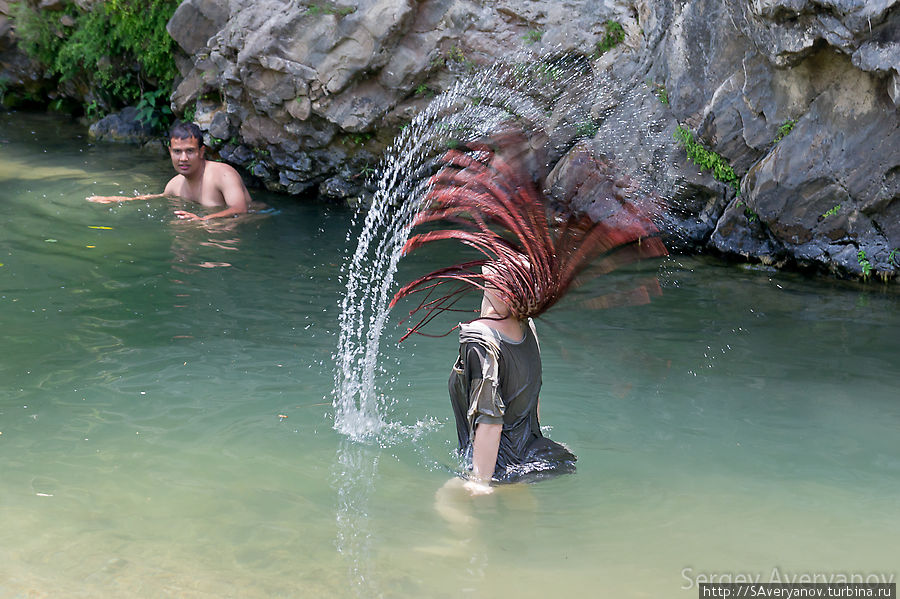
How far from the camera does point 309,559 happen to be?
150 inches

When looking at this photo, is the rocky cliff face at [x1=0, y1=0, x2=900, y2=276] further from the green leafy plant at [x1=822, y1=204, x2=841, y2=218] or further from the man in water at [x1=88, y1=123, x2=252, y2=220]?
the man in water at [x1=88, y1=123, x2=252, y2=220]

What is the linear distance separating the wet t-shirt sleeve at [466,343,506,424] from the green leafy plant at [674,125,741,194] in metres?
5.89

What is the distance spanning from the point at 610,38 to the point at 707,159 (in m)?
1.93

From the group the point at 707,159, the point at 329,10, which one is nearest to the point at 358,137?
the point at 329,10

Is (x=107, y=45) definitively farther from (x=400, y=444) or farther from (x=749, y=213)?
(x=400, y=444)

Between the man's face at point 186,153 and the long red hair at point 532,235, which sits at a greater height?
the man's face at point 186,153

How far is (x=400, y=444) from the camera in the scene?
4930 mm

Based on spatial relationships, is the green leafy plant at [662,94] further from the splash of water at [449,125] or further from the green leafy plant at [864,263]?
the green leafy plant at [864,263]

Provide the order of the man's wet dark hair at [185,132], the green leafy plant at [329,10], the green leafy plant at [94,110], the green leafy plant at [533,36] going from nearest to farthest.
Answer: the man's wet dark hair at [185,132], the green leafy plant at [533,36], the green leafy plant at [329,10], the green leafy plant at [94,110]

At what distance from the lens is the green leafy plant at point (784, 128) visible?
8328mm

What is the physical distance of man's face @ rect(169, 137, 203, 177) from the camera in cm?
927

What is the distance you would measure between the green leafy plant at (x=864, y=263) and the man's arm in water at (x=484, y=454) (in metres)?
5.46

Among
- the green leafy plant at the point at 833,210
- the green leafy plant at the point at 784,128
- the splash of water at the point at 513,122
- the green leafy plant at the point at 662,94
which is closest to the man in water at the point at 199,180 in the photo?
the splash of water at the point at 513,122

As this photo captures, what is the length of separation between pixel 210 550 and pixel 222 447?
1.02 metres
